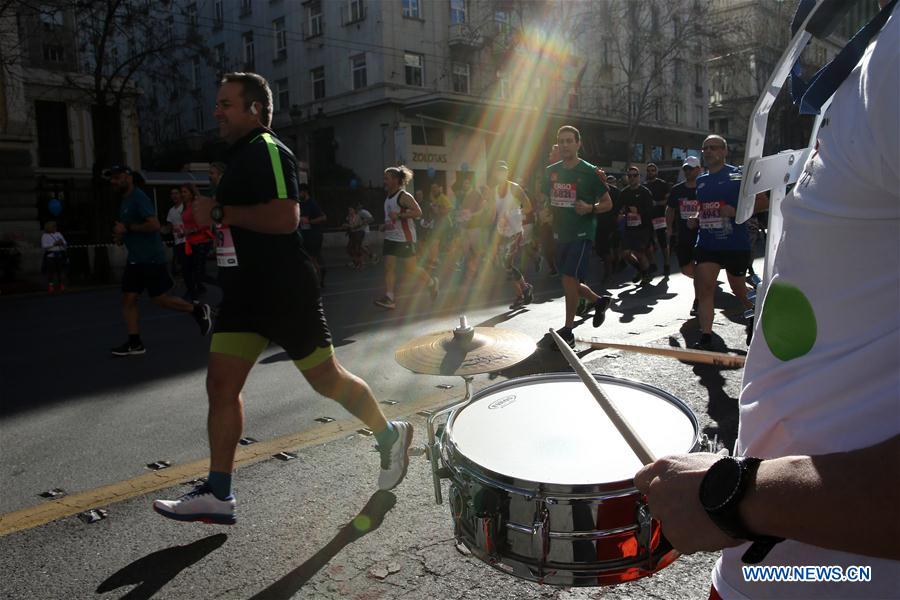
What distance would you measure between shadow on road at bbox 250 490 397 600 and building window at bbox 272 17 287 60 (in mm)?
35085

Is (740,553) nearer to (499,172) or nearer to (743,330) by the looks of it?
(743,330)

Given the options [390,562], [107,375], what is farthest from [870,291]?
[107,375]

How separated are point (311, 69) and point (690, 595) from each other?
34.2m

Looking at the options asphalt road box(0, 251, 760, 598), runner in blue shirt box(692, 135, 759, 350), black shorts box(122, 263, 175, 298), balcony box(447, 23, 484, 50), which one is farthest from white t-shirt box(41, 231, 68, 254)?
balcony box(447, 23, 484, 50)

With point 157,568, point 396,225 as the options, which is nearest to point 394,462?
point 157,568

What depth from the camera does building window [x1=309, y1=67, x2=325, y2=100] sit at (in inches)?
1310

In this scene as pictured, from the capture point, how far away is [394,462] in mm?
3299

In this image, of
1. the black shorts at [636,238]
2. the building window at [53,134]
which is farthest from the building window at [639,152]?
the black shorts at [636,238]

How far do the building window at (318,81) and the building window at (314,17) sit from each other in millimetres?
1588

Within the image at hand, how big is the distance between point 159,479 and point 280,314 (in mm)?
1133

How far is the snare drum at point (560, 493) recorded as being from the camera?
1426 mm

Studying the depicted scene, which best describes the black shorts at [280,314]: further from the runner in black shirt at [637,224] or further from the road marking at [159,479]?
the runner in black shirt at [637,224]

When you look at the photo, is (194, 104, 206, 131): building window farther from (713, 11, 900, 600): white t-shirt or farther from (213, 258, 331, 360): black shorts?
(713, 11, 900, 600): white t-shirt

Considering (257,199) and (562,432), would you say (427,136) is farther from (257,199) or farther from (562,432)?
(562,432)
